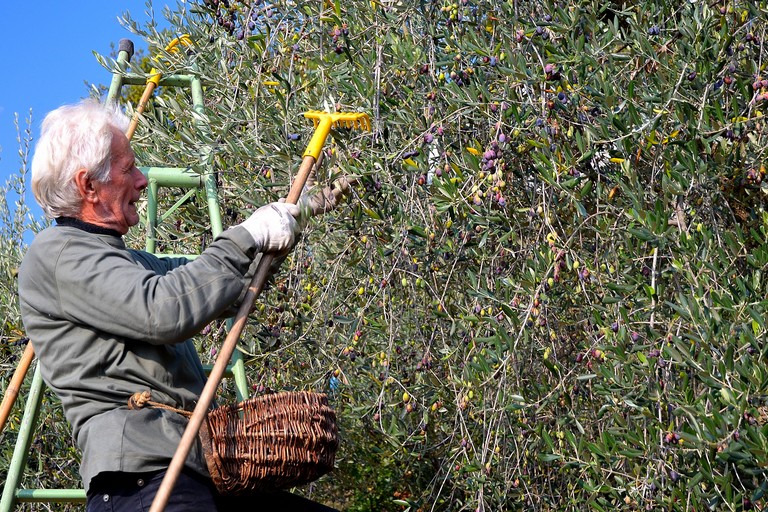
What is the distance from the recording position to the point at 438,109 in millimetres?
3150

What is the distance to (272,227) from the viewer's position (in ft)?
7.72

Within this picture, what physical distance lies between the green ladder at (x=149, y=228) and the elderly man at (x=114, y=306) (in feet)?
2.54

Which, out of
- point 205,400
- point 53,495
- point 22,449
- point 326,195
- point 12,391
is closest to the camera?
point 205,400

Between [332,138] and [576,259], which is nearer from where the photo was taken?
[576,259]

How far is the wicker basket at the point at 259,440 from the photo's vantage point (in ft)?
7.34

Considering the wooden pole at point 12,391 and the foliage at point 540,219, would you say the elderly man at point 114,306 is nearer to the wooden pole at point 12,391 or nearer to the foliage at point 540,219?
the foliage at point 540,219

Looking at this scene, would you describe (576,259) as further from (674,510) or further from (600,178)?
(674,510)

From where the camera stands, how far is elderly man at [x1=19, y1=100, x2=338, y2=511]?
7.18 ft

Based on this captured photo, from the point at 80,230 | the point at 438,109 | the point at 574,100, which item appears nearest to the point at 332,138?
the point at 438,109

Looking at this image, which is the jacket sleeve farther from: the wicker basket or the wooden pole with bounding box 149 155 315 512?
the wicker basket

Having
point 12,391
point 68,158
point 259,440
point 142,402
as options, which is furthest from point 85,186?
point 12,391

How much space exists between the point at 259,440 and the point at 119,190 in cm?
68

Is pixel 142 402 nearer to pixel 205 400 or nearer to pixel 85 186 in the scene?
pixel 205 400

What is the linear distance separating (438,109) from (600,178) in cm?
53
